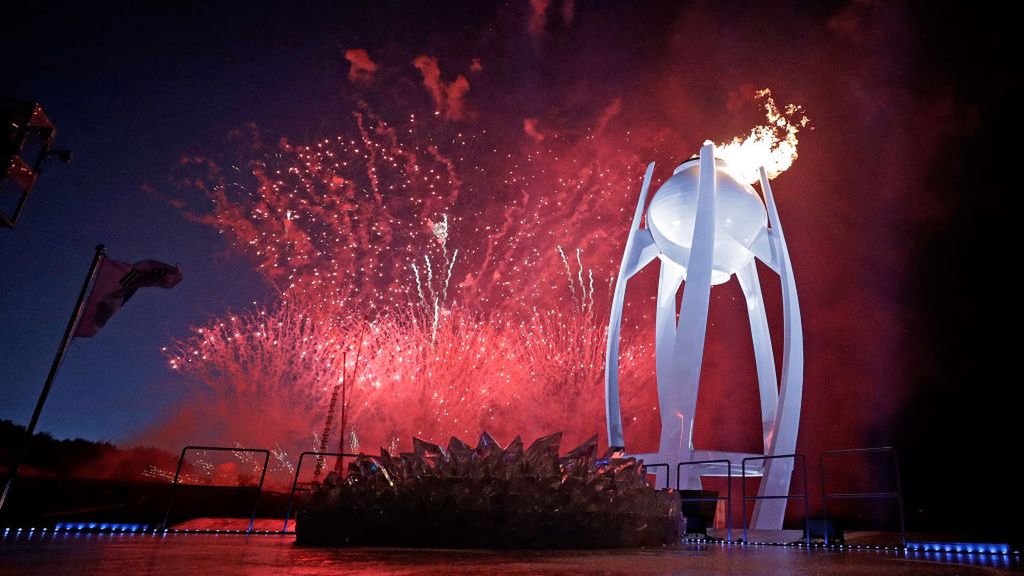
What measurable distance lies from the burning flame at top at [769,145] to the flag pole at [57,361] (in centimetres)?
1652

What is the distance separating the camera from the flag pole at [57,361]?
815 centimetres

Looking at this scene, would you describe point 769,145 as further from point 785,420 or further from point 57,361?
point 57,361

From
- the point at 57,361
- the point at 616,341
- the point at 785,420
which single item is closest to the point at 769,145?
the point at 616,341

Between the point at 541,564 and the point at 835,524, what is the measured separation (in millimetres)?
7208

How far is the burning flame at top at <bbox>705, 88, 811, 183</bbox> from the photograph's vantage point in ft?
64.4

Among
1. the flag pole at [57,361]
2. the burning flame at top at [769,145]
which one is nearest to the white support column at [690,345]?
the burning flame at top at [769,145]

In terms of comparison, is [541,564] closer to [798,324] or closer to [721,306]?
[798,324]

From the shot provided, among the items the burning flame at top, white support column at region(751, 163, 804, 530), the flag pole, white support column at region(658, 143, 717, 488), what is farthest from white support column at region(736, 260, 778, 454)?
the flag pole

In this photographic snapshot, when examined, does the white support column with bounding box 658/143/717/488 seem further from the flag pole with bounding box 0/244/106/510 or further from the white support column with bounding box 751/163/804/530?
the flag pole with bounding box 0/244/106/510

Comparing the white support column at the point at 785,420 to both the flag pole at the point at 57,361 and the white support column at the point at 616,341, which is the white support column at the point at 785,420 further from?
the flag pole at the point at 57,361

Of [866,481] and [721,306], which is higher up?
[721,306]

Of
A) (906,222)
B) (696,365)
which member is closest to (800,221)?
(906,222)

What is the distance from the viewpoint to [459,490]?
5.40 metres

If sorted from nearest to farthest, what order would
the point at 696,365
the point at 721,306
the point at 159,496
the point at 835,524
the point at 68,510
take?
1. the point at 835,524
2. the point at 696,365
3. the point at 68,510
4. the point at 159,496
5. the point at 721,306
